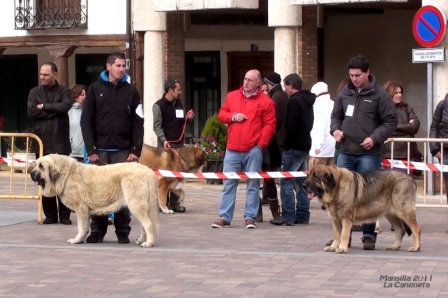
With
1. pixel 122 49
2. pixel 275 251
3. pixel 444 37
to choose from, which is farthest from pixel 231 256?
pixel 122 49

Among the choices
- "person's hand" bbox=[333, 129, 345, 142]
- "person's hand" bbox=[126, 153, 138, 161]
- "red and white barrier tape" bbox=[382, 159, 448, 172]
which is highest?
"person's hand" bbox=[333, 129, 345, 142]

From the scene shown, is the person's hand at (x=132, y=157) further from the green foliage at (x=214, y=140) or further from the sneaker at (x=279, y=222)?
the green foliage at (x=214, y=140)

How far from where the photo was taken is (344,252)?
39.3ft

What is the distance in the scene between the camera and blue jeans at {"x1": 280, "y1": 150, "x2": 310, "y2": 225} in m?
14.9

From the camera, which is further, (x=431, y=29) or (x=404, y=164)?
(x=431, y=29)

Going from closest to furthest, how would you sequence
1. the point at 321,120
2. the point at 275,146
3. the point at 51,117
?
the point at 51,117 → the point at 275,146 → the point at 321,120

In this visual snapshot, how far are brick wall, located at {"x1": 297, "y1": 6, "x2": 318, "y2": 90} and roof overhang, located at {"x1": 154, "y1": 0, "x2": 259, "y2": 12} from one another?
3.28 feet

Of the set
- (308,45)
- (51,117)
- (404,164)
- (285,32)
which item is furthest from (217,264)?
(308,45)

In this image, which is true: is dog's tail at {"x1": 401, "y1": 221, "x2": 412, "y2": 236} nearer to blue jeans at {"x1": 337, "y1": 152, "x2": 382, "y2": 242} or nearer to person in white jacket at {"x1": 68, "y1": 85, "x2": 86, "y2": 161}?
blue jeans at {"x1": 337, "y1": 152, "x2": 382, "y2": 242}

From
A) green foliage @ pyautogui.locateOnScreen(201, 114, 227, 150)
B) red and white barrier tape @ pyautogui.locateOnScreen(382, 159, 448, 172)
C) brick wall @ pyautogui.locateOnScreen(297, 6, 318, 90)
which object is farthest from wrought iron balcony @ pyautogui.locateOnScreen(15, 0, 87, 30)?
red and white barrier tape @ pyautogui.locateOnScreen(382, 159, 448, 172)

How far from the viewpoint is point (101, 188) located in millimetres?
12500

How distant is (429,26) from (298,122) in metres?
4.16

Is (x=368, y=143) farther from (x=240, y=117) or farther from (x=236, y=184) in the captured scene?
(x=236, y=184)

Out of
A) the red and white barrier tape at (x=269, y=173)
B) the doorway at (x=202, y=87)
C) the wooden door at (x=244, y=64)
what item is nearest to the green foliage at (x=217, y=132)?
the wooden door at (x=244, y=64)
